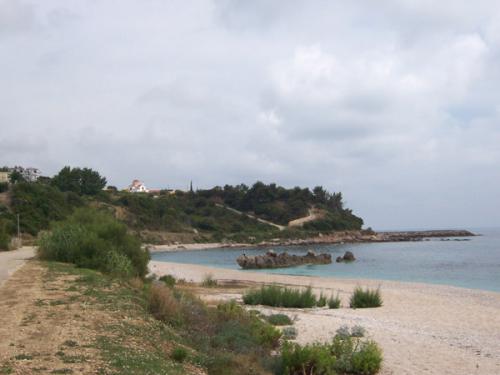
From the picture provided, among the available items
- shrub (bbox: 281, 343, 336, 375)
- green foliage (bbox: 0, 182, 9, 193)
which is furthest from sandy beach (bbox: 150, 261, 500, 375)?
green foliage (bbox: 0, 182, 9, 193)

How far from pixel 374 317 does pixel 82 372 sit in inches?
519

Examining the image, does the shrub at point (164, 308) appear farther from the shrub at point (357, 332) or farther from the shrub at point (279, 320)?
the shrub at point (357, 332)

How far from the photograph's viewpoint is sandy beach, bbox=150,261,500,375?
36.2 ft

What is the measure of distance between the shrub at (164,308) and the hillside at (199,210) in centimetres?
5462

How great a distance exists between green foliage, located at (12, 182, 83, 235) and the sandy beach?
5178cm

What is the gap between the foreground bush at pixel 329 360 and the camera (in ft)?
29.7

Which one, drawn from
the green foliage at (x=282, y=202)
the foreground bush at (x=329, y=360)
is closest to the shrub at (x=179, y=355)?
the foreground bush at (x=329, y=360)

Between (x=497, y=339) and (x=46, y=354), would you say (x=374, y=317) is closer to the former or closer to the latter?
(x=497, y=339)

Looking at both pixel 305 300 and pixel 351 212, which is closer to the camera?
pixel 305 300

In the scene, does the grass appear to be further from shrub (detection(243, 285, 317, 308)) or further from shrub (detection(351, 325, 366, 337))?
shrub (detection(243, 285, 317, 308))

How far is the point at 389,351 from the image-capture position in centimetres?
1209

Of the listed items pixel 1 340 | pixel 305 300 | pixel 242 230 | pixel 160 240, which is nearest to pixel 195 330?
pixel 1 340

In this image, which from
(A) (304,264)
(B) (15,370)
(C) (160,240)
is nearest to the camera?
(B) (15,370)

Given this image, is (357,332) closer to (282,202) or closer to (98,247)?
(98,247)
